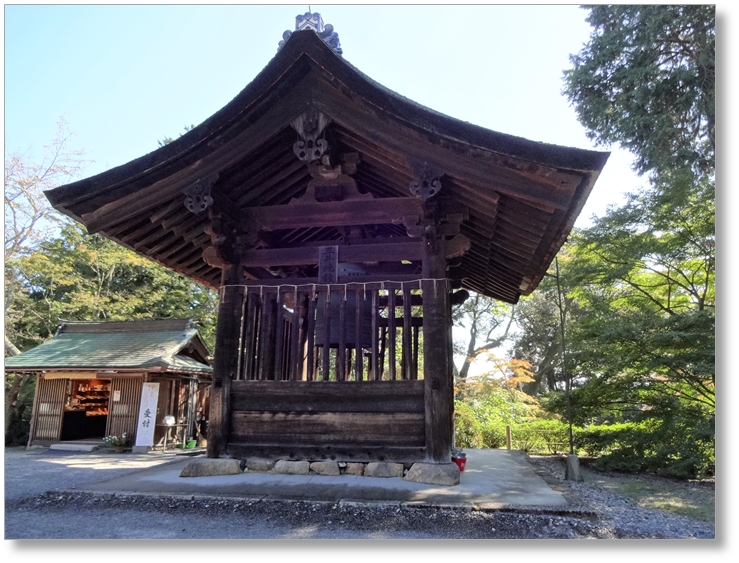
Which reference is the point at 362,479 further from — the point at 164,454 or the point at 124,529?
the point at 164,454

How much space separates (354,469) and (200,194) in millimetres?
3618

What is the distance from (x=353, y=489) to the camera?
14.8 ft

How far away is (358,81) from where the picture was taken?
4.92 meters

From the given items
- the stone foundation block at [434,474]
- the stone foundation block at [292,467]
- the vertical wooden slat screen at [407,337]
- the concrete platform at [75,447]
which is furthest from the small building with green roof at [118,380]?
the stone foundation block at [434,474]

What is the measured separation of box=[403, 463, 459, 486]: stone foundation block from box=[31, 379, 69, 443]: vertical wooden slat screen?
16.8 m

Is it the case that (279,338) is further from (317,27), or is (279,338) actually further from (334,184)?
(317,27)

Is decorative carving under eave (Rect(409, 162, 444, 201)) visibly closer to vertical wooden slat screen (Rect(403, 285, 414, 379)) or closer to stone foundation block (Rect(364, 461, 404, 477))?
vertical wooden slat screen (Rect(403, 285, 414, 379))

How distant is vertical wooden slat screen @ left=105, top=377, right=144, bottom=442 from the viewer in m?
15.7

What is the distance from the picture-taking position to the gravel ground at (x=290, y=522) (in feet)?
12.4

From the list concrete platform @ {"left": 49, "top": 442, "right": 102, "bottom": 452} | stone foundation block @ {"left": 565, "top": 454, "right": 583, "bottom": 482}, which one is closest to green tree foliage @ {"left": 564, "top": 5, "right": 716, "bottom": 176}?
stone foundation block @ {"left": 565, "top": 454, "right": 583, "bottom": 482}

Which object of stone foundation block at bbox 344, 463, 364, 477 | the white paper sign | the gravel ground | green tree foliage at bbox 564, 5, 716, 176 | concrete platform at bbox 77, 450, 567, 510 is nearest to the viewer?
the gravel ground

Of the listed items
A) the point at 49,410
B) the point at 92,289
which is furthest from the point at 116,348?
the point at 92,289

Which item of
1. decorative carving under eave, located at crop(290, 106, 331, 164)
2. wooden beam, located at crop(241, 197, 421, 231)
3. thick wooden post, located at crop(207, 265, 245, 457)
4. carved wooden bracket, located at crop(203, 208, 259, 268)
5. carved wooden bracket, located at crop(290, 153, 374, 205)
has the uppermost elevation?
decorative carving under eave, located at crop(290, 106, 331, 164)

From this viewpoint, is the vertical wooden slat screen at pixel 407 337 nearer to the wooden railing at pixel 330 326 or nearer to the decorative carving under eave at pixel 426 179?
the wooden railing at pixel 330 326
